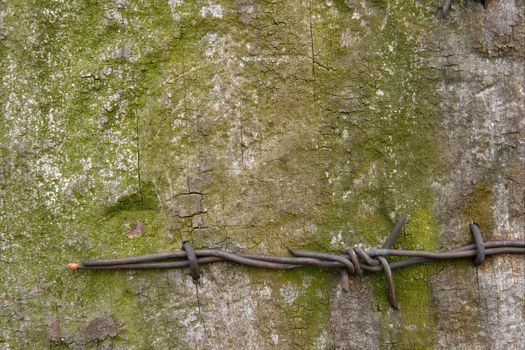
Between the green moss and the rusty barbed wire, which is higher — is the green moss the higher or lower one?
the higher one

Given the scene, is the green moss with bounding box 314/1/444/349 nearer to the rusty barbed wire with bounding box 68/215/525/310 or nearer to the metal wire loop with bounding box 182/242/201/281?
the rusty barbed wire with bounding box 68/215/525/310

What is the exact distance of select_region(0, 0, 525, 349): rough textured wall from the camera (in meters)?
1.54

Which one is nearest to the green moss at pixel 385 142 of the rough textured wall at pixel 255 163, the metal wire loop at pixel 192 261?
the rough textured wall at pixel 255 163

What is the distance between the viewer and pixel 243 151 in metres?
1.62

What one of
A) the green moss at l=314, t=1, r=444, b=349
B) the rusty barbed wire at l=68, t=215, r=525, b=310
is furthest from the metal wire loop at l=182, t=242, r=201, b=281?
the green moss at l=314, t=1, r=444, b=349

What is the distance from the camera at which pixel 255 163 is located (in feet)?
5.33

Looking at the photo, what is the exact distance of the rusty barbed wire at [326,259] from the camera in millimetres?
1551

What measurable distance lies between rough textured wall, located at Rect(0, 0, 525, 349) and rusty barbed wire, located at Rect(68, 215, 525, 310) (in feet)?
0.11

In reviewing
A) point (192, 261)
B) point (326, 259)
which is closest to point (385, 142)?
point (326, 259)

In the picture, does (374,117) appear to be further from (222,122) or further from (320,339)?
(320,339)

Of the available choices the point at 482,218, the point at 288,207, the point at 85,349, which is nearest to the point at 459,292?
the point at 482,218

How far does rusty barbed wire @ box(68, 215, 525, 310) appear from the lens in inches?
61.1

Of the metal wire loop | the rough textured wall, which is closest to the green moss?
the rough textured wall

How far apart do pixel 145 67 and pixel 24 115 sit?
31 cm
